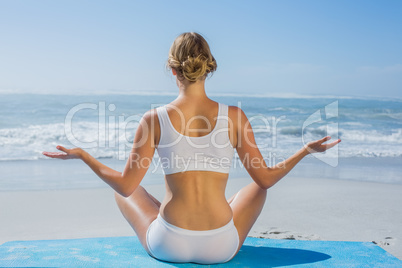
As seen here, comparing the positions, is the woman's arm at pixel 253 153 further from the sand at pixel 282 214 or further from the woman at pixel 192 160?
the sand at pixel 282 214


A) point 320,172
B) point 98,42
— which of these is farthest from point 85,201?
point 98,42

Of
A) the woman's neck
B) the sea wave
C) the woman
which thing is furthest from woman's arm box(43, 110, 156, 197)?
the sea wave

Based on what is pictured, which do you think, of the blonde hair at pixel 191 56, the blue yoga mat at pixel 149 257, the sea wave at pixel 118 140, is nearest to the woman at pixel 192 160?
the blonde hair at pixel 191 56

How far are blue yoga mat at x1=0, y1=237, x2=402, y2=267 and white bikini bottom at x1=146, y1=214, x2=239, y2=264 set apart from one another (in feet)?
0.20

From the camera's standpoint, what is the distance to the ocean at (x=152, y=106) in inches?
313

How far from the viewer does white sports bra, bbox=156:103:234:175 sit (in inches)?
85.3

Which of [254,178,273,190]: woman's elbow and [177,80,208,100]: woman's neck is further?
[254,178,273,190]: woman's elbow

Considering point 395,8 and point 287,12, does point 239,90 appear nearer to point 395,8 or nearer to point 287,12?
point 287,12

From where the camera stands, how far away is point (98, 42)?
85.5 feet

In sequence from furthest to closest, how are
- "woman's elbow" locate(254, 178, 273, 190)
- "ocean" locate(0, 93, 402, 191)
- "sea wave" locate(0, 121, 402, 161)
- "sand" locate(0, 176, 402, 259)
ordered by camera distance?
1. "sea wave" locate(0, 121, 402, 161)
2. "ocean" locate(0, 93, 402, 191)
3. "sand" locate(0, 176, 402, 259)
4. "woman's elbow" locate(254, 178, 273, 190)

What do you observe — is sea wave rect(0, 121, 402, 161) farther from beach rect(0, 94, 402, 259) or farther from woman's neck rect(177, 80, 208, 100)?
woman's neck rect(177, 80, 208, 100)

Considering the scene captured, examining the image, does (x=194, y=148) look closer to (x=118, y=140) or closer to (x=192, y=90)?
(x=192, y=90)

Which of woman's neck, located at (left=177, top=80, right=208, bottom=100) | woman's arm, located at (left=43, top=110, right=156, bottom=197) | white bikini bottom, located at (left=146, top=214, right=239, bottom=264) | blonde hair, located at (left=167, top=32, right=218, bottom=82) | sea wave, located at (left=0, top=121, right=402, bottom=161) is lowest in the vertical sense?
sea wave, located at (left=0, top=121, right=402, bottom=161)

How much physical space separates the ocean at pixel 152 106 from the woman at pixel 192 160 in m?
3.60
